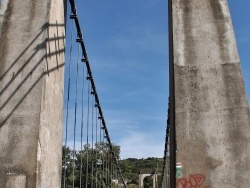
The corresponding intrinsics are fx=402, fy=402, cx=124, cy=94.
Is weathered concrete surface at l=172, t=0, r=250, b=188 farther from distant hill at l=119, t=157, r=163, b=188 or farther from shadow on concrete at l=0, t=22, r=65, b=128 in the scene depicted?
distant hill at l=119, t=157, r=163, b=188

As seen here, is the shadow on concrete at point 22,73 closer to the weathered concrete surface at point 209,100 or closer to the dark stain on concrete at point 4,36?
the dark stain on concrete at point 4,36

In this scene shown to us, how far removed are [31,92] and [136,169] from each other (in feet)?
223

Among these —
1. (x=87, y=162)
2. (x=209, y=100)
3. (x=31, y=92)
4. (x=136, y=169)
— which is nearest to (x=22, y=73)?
(x=31, y=92)

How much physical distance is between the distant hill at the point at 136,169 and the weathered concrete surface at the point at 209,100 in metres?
51.3

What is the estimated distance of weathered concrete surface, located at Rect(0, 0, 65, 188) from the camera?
13.2 ft

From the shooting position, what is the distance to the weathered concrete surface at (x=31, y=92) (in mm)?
4012

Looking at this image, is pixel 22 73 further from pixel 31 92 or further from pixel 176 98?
pixel 176 98

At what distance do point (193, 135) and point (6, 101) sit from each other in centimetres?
198

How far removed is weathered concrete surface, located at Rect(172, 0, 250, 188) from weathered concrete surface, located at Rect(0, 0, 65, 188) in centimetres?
137

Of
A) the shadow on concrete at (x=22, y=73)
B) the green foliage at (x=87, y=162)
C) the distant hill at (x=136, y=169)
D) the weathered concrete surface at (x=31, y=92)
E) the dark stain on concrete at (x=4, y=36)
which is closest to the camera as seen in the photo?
the weathered concrete surface at (x=31, y=92)

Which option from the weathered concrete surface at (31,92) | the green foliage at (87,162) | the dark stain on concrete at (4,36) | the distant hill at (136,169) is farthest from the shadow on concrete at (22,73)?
the distant hill at (136,169)

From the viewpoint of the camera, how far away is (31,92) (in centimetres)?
421

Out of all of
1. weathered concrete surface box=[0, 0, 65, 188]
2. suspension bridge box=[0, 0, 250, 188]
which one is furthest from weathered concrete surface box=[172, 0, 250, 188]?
weathered concrete surface box=[0, 0, 65, 188]

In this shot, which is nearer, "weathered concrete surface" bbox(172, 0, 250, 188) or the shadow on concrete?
"weathered concrete surface" bbox(172, 0, 250, 188)
